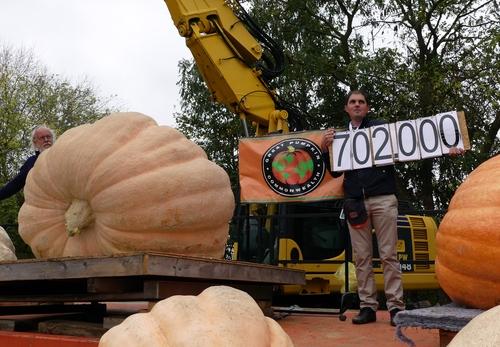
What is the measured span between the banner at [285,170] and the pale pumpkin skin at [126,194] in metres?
1.54

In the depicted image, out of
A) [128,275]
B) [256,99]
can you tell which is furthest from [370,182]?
[256,99]

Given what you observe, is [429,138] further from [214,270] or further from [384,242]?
[214,270]

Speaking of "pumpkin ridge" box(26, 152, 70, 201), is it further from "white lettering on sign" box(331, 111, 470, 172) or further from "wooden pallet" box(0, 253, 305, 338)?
"white lettering on sign" box(331, 111, 470, 172)

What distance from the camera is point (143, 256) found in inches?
101

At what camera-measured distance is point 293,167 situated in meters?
4.90

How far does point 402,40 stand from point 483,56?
2.51 metres

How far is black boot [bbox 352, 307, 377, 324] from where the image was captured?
3.53 meters

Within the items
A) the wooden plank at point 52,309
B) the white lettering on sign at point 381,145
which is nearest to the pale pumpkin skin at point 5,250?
the wooden plank at point 52,309

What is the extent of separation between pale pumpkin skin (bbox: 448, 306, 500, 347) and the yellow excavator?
5.93 m

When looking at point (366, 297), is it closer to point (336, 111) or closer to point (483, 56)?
point (483, 56)

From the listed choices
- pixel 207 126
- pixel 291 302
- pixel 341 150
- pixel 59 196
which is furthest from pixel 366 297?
pixel 207 126

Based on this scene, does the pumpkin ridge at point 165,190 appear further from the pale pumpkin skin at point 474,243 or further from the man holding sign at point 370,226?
the pale pumpkin skin at point 474,243

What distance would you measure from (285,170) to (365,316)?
170cm

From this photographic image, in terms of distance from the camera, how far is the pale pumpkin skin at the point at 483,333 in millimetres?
1037
